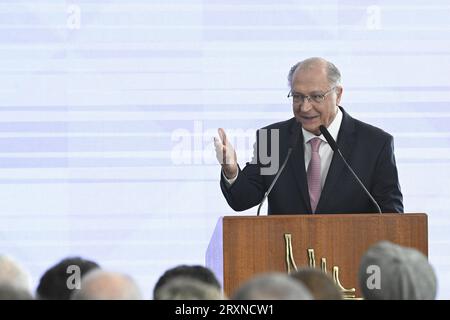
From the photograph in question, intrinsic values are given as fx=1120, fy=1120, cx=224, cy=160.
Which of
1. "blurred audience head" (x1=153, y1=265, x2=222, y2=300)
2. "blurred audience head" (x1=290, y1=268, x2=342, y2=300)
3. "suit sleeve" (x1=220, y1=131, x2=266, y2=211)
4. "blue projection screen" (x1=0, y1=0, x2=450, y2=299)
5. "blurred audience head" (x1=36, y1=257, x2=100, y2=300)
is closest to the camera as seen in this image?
"blurred audience head" (x1=290, y1=268, x2=342, y2=300)

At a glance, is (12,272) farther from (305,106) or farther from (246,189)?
(305,106)

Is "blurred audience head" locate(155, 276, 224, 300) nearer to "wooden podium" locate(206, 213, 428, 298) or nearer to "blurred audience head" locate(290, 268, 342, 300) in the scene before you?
"blurred audience head" locate(290, 268, 342, 300)

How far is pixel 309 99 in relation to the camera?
4.28 metres

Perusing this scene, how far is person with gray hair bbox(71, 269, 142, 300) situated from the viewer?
2236 mm

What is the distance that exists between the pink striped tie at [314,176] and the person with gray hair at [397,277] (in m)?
1.50

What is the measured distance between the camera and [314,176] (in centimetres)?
424

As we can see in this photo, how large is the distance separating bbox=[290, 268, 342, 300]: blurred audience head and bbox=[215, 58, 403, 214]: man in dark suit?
1.63m

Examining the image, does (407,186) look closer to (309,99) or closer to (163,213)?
(163,213)

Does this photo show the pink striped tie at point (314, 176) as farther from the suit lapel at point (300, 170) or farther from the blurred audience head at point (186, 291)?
the blurred audience head at point (186, 291)

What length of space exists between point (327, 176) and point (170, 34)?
1939 millimetres

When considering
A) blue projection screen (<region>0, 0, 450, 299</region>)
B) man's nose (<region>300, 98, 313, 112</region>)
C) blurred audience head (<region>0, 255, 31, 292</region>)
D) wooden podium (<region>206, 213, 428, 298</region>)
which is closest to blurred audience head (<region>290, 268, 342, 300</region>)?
blurred audience head (<region>0, 255, 31, 292</region>)

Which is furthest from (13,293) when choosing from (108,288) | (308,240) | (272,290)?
(308,240)

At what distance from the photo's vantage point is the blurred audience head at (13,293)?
210cm

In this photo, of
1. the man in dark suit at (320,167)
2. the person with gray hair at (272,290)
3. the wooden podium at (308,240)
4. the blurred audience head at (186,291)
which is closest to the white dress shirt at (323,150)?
the man in dark suit at (320,167)
